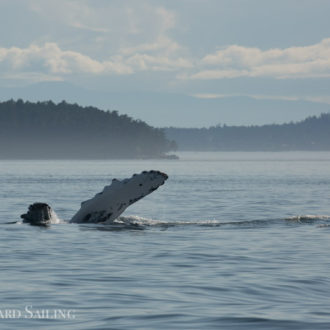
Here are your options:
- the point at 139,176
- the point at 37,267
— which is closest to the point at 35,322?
the point at 37,267

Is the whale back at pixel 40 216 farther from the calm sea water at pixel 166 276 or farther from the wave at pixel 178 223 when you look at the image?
the wave at pixel 178 223

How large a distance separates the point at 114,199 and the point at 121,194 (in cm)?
34

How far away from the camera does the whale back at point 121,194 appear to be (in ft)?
61.4

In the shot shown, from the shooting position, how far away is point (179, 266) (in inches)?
606

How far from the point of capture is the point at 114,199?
63.5ft

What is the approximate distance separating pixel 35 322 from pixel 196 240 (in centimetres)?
947

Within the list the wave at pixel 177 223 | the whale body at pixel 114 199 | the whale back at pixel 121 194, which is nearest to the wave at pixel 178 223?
the wave at pixel 177 223

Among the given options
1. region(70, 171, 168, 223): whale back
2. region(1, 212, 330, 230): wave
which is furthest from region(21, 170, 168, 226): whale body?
region(1, 212, 330, 230): wave

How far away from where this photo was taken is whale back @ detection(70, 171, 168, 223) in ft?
61.4

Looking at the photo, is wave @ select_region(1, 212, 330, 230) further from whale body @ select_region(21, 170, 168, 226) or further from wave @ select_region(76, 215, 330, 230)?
whale body @ select_region(21, 170, 168, 226)

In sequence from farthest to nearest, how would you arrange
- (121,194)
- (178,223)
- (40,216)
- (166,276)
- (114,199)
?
(178,223) → (40,216) → (114,199) → (121,194) → (166,276)

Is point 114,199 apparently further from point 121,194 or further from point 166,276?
point 166,276

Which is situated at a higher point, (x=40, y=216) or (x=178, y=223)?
(x=40, y=216)

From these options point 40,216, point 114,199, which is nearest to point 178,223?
point 40,216
